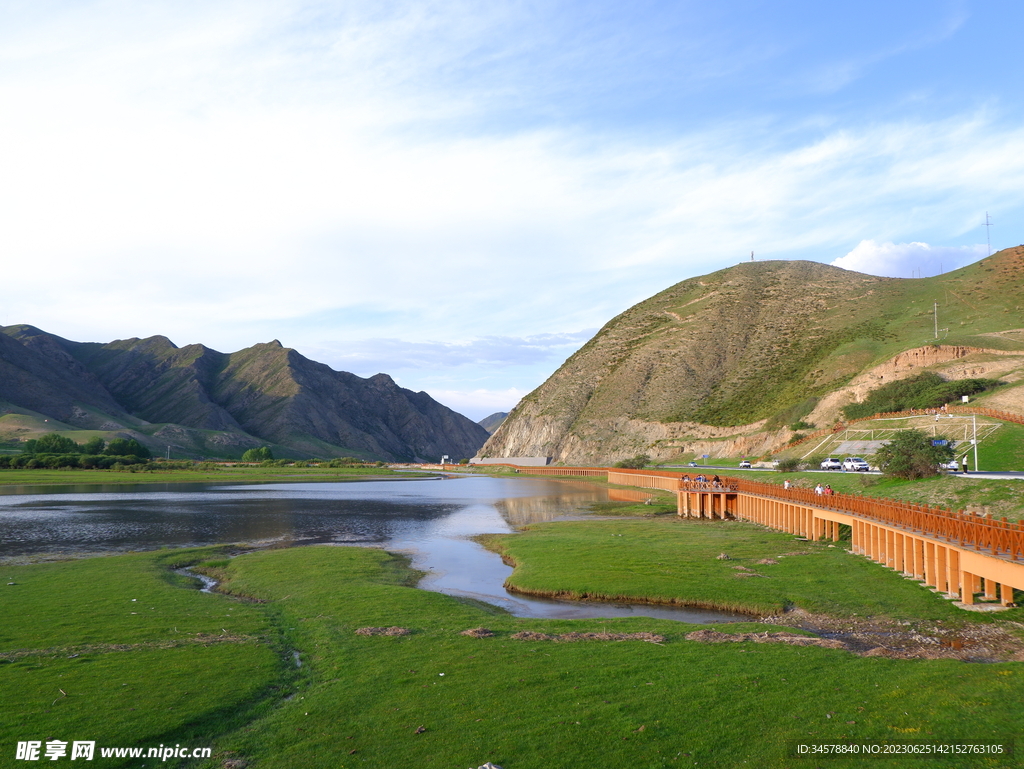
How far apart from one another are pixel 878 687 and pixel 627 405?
513ft

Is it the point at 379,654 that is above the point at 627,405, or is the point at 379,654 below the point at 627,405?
below

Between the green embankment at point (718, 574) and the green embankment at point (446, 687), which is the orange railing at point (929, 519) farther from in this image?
the green embankment at point (446, 687)

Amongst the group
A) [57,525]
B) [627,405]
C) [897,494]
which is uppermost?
[627,405]

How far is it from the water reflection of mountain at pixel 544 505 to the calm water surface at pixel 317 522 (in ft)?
0.44

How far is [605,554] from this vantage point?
37.3 metres

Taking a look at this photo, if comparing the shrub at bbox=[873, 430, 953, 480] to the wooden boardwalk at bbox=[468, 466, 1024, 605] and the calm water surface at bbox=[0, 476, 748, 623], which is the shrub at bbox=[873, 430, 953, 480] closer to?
the wooden boardwalk at bbox=[468, 466, 1024, 605]

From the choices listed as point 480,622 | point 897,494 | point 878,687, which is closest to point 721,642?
point 878,687

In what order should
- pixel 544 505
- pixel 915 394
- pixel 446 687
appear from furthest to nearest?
pixel 915 394 < pixel 544 505 < pixel 446 687

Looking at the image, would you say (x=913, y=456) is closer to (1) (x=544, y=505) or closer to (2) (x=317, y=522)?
(1) (x=544, y=505)

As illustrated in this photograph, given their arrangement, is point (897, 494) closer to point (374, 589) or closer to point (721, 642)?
point (721, 642)

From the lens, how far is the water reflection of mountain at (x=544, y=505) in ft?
218

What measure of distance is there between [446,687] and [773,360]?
159508 millimetres

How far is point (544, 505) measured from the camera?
7944cm

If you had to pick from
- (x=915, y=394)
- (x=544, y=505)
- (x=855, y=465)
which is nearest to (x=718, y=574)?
(x=855, y=465)
